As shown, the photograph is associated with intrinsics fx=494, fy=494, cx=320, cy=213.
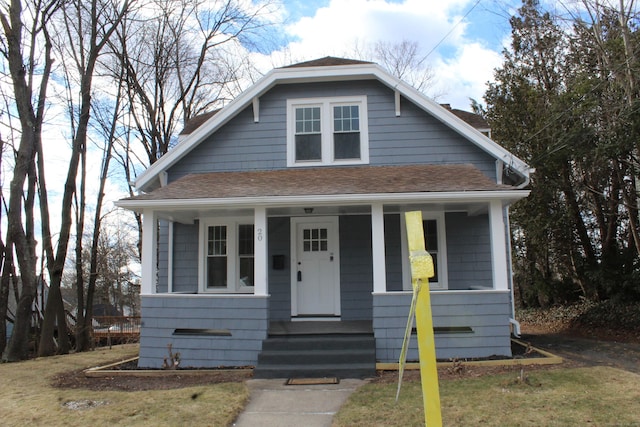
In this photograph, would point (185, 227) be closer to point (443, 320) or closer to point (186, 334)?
point (186, 334)

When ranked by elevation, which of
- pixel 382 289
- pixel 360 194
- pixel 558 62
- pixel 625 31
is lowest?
pixel 382 289

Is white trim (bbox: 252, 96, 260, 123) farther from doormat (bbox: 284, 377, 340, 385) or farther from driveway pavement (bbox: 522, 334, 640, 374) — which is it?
driveway pavement (bbox: 522, 334, 640, 374)

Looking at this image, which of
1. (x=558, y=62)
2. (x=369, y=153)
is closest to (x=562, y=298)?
(x=558, y=62)

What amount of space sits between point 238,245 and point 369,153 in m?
3.36

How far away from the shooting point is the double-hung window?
1028cm

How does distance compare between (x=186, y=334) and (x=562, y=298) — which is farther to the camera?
(x=562, y=298)

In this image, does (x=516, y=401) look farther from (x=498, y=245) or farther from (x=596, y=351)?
(x=596, y=351)

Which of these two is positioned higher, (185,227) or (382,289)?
(185,227)

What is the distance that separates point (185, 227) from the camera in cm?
1055

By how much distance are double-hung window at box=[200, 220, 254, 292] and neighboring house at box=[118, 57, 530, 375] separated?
0.03 meters

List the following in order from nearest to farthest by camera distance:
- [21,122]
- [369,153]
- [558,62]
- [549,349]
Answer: [549,349] → [369,153] → [21,122] → [558,62]

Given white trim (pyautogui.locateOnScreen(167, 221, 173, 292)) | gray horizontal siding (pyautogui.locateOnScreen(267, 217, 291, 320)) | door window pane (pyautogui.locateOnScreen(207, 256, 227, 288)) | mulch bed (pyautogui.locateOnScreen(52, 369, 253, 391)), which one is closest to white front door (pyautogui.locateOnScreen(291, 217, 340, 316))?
gray horizontal siding (pyautogui.locateOnScreen(267, 217, 291, 320))

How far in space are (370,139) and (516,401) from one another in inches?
241

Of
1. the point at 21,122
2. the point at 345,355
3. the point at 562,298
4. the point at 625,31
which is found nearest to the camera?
the point at 345,355
